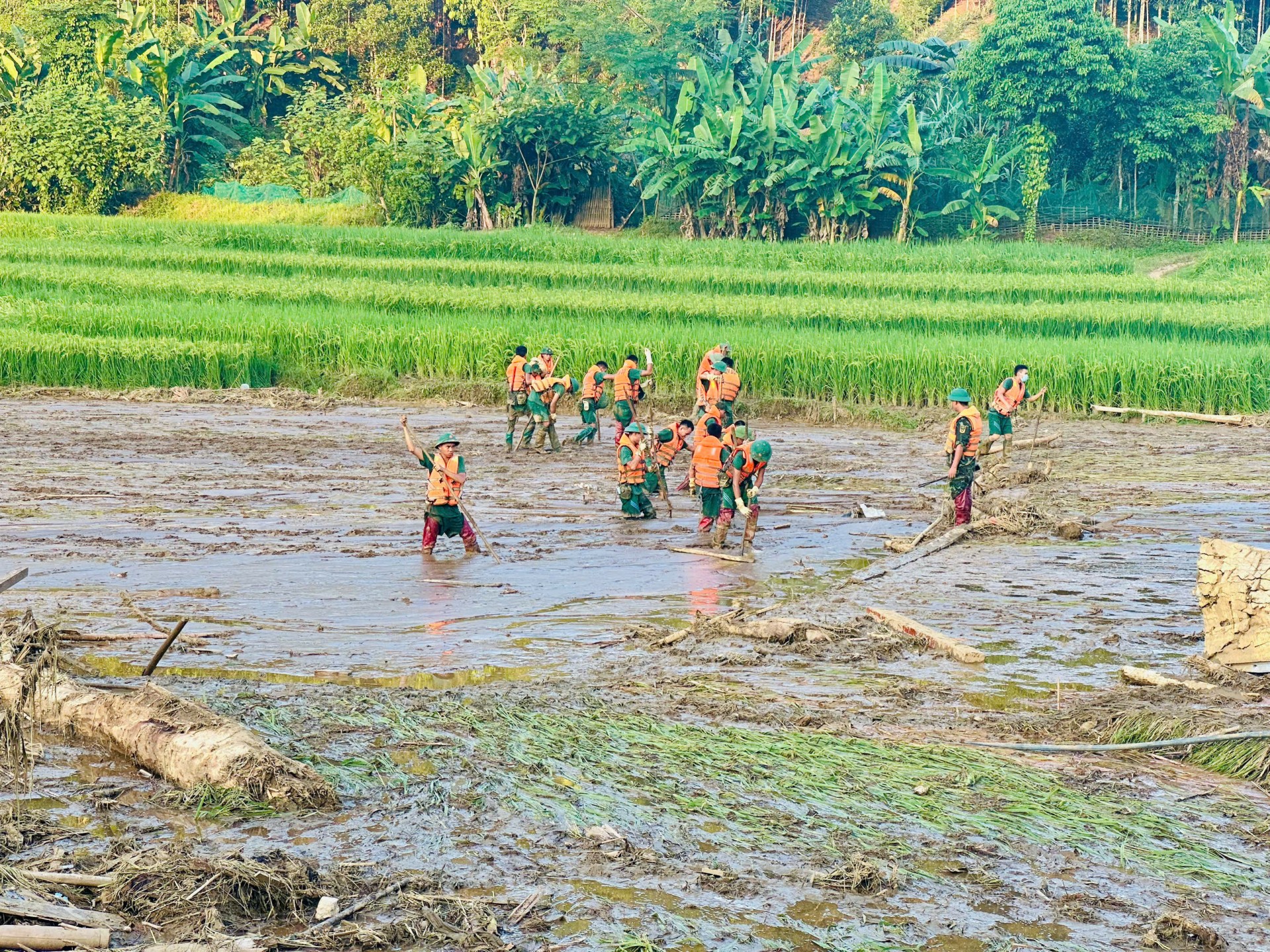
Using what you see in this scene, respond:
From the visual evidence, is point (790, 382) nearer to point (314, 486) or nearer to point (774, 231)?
point (314, 486)

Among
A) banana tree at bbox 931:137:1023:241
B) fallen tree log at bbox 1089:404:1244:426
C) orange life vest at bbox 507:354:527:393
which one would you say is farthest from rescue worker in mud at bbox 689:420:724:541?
banana tree at bbox 931:137:1023:241

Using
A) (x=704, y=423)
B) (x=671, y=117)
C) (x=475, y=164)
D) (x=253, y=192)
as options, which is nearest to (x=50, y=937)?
(x=704, y=423)

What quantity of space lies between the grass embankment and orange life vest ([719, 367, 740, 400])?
556 centimetres

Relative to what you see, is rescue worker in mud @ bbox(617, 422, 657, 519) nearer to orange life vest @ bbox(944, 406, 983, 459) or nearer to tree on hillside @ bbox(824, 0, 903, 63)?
orange life vest @ bbox(944, 406, 983, 459)

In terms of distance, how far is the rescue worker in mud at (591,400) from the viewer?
1877 cm

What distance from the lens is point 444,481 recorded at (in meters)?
12.2

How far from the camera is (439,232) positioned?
4025 centimetres

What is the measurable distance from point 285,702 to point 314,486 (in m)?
7.94

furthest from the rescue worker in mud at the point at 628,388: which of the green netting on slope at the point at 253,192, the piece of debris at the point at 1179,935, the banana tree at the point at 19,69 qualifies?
the banana tree at the point at 19,69

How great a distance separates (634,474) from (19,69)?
4151cm

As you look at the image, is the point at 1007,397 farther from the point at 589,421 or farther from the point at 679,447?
the point at 589,421

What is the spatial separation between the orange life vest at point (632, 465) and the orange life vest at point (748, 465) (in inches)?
59.9

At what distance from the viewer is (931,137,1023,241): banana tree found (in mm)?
42812

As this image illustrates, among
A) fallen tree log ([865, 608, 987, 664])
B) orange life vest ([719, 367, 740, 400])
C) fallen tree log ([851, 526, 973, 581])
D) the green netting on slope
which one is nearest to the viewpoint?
fallen tree log ([865, 608, 987, 664])
